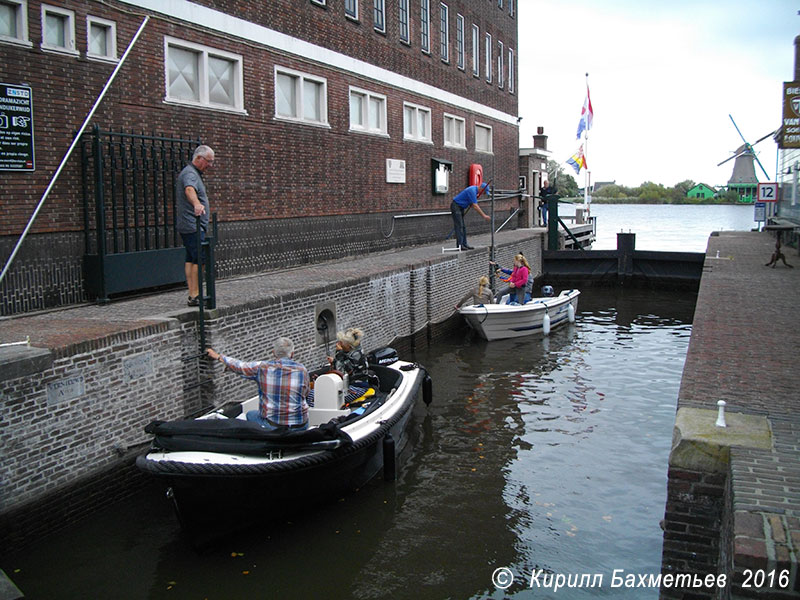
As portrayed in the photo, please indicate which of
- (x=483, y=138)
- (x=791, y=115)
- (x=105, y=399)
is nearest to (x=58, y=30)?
(x=105, y=399)

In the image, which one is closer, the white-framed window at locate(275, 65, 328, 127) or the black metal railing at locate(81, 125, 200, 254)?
the black metal railing at locate(81, 125, 200, 254)

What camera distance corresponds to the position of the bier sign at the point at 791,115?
1955cm

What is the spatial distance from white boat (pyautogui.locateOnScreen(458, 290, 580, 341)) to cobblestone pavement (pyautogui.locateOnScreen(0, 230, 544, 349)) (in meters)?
1.63

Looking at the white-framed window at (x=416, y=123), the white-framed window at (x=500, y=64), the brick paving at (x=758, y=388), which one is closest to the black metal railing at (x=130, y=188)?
the brick paving at (x=758, y=388)

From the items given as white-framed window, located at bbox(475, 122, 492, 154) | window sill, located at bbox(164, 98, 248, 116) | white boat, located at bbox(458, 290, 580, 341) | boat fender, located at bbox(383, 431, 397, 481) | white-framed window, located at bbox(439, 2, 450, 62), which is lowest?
boat fender, located at bbox(383, 431, 397, 481)

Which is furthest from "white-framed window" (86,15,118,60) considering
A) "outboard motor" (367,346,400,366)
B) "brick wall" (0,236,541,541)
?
"outboard motor" (367,346,400,366)

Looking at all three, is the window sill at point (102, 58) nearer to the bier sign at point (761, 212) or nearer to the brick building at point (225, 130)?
the brick building at point (225, 130)

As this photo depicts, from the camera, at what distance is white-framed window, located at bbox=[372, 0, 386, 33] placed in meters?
20.8

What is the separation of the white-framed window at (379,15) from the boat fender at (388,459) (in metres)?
14.3

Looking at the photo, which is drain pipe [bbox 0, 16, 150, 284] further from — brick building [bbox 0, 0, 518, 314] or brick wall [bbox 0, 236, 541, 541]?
brick wall [bbox 0, 236, 541, 541]

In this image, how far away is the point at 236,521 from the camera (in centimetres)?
763

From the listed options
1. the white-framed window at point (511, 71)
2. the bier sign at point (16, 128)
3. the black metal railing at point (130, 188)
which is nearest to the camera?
the bier sign at point (16, 128)

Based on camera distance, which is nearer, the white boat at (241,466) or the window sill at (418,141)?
the white boat at (241,466)

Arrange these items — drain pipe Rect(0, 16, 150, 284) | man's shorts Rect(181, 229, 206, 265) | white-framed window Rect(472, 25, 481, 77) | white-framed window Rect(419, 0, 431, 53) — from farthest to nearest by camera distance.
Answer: white-framed window Rect(472, 25, 481, 77)
white-framed window Rect(419, 0, 431, 53)
man's shorts Rect(181, 229, 206, 265)
drain pipe Rect(0, 16, 150, 284)
